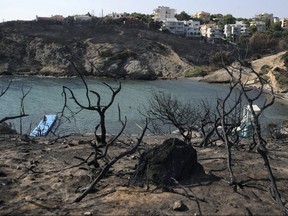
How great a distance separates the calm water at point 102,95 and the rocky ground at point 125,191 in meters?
9.93

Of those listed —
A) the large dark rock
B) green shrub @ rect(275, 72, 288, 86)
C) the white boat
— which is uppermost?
the large dark rock

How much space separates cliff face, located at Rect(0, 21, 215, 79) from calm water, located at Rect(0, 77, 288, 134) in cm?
653

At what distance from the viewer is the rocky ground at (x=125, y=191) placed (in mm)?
7695

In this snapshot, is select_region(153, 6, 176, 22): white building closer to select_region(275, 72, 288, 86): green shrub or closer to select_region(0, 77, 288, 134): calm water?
select_region(0, 77, 288, 134): calm water

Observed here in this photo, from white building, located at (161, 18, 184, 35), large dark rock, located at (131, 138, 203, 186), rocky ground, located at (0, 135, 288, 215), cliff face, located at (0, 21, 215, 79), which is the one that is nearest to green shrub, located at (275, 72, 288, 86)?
cliff face, located at (0, 21, 215, 79)

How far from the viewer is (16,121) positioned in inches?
1097

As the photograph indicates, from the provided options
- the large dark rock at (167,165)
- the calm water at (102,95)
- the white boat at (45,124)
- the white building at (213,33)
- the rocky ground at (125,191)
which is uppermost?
the white building at (213,33)

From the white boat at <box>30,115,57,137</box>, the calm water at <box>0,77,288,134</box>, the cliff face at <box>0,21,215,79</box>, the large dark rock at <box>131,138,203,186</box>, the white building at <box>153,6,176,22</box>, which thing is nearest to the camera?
the large dark rock at <box>131,138,203,186</box>

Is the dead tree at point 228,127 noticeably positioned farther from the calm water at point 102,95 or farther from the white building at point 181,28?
the white building at point 181,28

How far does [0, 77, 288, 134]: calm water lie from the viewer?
2888 cm

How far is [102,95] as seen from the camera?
47062mm

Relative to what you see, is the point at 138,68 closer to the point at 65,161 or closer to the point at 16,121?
the point at 16,121

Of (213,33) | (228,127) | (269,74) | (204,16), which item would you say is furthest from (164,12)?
(228,127)

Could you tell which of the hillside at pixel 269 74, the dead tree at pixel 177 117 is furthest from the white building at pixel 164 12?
the dead tree at pixel 177 117
